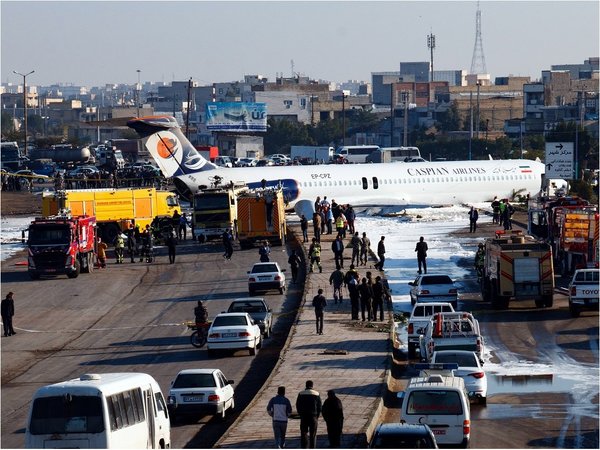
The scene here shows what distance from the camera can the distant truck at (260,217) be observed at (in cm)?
5653

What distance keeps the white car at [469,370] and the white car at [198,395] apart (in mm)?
4153

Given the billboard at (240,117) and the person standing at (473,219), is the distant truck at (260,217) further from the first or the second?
the billboard at (240,117)

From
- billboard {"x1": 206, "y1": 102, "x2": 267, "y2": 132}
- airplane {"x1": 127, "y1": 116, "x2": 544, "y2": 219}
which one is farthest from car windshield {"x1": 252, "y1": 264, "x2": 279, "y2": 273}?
billboard {"x1": 206, "y1": 102, "x2": 267, "y2": 132}

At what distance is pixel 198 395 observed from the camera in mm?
24672

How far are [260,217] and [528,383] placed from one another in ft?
100

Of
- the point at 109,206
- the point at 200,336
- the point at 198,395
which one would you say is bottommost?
the point at 200,336

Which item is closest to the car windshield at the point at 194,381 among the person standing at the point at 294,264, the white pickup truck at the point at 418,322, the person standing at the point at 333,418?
the person standing at the point at 333,418

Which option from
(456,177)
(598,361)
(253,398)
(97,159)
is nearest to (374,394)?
(253,398)

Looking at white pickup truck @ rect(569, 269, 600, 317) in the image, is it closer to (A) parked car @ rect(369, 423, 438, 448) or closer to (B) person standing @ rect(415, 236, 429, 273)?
(B) person standing @ rect(415, 236, 429, 273)

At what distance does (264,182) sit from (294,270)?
18434 mm

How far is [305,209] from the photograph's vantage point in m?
68.2

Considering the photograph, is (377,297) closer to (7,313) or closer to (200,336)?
(200,336)

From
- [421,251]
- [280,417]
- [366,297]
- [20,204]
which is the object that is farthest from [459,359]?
[20,204]

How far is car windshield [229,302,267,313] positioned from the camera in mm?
35259
